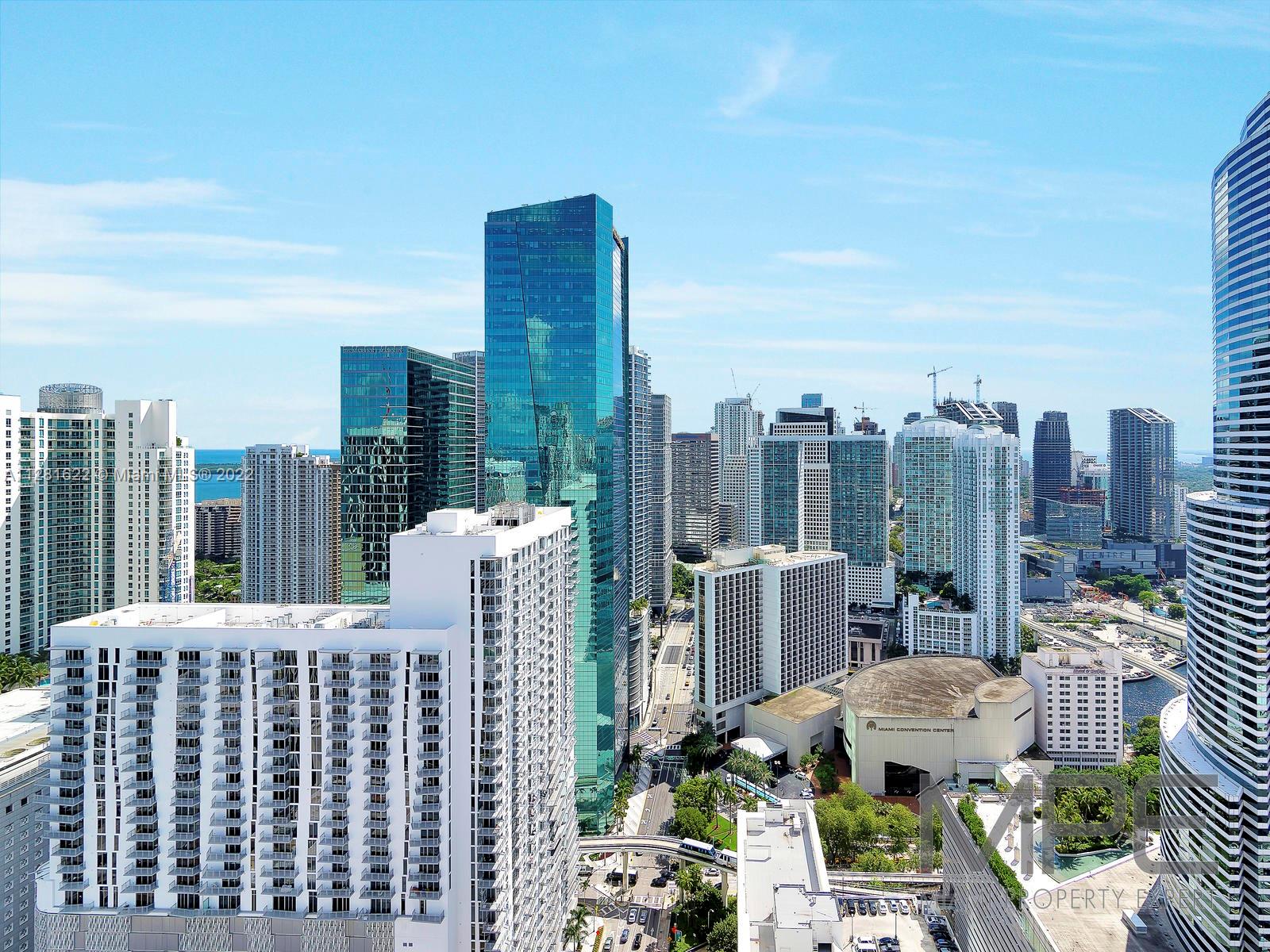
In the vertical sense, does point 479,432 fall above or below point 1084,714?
above

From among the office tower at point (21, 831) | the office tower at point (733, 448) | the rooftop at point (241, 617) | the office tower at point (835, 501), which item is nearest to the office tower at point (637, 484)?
the office tower at point (835, 501)

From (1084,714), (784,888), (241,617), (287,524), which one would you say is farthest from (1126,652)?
(241,617)

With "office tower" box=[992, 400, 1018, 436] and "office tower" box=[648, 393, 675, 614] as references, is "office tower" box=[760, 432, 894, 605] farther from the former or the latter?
"office tower" box=[992, 400, 1018, 436]

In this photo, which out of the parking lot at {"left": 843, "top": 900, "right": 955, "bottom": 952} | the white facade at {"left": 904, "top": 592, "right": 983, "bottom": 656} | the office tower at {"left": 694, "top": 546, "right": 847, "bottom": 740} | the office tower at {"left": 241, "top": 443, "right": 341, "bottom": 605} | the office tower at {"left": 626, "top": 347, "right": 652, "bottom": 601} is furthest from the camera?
the white facade at {"left": 904, "top": 592, "right": 983, "bottom": 656}

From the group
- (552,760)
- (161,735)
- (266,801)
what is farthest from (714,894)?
(161,735)

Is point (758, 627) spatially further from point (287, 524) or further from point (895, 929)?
point (287, 524)

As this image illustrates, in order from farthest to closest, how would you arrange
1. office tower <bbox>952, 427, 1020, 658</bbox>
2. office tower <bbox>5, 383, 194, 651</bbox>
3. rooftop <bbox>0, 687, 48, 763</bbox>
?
office tower <bbox>952, 427, 1020, 658</bbox> < office tower <bbox>5, 383, 194, 651</bbox> < rooftop <bbox>0, 687, 48, 763</bbox>

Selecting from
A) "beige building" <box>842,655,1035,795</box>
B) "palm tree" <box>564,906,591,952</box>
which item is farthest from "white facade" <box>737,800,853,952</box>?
"beige building" <box>842,655,1035,795</box>
